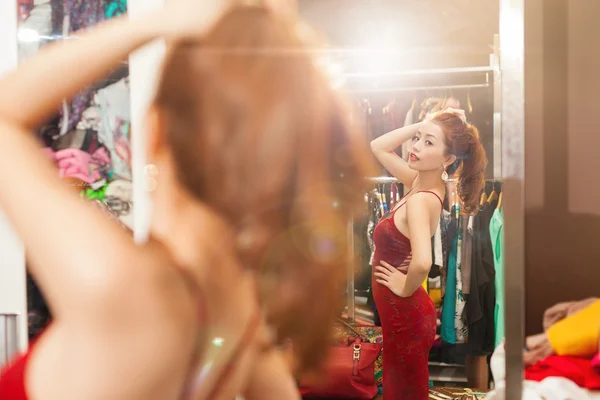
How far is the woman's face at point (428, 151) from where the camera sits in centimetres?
93

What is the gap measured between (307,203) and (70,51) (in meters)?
0.45

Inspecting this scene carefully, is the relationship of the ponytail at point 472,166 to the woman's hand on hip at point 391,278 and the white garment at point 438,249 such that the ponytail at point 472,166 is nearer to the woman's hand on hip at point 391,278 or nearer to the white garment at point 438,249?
the white garment at point 438,249

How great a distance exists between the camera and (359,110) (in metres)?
0.88

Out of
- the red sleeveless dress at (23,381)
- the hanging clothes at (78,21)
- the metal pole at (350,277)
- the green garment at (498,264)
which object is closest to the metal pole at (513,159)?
the green garment at (498,264)

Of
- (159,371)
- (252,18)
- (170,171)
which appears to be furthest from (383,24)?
(159,371)

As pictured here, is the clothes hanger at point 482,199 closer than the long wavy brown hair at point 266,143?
No

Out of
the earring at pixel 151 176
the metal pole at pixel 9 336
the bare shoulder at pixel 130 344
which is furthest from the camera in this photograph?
the metal pole at pixel 9 336

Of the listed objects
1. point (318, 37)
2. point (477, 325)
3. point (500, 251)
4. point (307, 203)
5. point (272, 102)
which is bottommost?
point (477, 325)

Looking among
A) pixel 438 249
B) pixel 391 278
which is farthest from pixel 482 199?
pixel 391 278

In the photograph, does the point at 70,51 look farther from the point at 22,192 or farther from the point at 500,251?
the point at 500,251

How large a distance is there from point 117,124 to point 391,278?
0.64 m

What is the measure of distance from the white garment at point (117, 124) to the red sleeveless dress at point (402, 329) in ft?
1.79

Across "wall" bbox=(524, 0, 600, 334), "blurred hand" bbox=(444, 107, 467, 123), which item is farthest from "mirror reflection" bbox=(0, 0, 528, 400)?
"wall" bbox=(524, 0, 600, 334)

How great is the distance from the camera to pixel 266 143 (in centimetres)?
75
